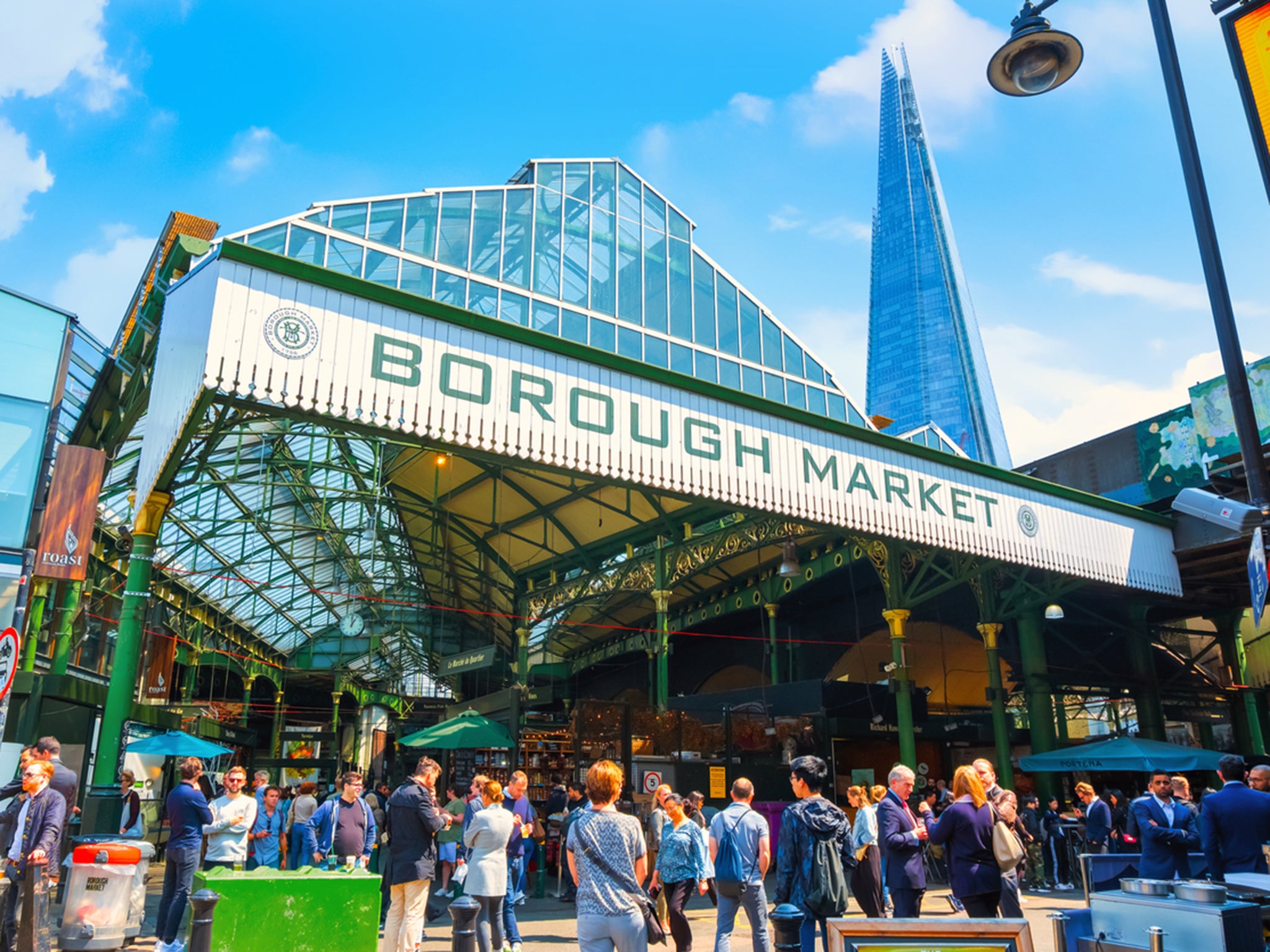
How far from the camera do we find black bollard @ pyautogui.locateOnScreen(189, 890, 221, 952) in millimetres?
4941

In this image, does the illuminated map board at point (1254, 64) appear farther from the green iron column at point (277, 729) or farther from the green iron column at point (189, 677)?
the green iron column at point (277, 729)

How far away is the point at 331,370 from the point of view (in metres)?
9.13

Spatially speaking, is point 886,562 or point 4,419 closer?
point 4,419

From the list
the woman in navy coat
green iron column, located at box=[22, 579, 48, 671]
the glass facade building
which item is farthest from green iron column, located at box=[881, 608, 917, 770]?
green iron column, located at box=[22, 579, 48, 671]

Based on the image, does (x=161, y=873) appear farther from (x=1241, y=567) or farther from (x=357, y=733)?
(x=357, y=733)

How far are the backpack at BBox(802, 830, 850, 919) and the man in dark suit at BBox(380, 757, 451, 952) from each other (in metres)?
3.00

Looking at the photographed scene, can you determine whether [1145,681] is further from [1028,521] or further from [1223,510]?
[1223,510]

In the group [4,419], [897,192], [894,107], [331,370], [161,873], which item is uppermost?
[894,107]

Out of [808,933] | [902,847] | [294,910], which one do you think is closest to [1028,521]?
[902,847]

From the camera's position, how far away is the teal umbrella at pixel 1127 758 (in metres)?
15.6

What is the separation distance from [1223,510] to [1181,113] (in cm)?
311

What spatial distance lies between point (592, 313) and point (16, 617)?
13.2 metres

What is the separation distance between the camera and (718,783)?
17.2 meters

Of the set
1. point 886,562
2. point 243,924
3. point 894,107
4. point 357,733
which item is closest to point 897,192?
point 894,107
